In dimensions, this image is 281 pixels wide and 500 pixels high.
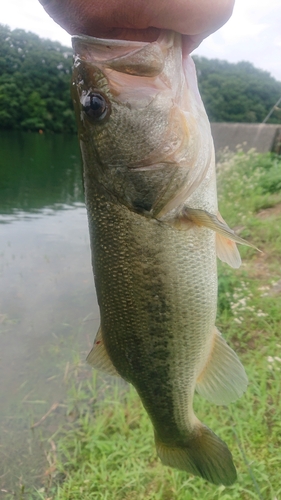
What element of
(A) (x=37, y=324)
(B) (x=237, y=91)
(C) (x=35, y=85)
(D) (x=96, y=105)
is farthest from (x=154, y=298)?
(C) (x=35, y=85)

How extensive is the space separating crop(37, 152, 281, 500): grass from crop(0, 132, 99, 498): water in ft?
0.99

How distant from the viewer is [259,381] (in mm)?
3691

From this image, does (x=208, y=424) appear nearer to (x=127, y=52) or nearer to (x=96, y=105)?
(x=96, y=105)

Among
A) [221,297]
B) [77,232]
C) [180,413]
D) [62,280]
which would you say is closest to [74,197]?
[77,232]

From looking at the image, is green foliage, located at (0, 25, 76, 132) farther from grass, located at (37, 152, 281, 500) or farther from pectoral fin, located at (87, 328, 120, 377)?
pectoral fin, located at (87, 328, 120, 377)

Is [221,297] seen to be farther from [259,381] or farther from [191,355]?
[191,355]

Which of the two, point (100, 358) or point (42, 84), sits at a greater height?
point (42, 84)

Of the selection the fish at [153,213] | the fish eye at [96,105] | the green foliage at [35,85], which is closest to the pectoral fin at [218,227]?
the fish at [153,213]

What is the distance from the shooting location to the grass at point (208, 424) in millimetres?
3020

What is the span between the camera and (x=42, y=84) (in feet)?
182

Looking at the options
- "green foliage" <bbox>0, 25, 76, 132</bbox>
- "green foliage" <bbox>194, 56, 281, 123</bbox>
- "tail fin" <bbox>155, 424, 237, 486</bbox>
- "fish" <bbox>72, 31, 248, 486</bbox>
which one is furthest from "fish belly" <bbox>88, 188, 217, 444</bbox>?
"green foliage" <bbox>0, 25, 76, 132</bbox>

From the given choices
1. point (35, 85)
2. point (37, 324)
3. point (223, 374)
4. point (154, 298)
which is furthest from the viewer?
point (35, 85)

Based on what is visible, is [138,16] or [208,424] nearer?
[138,16]

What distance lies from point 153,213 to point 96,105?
1.47 ft
